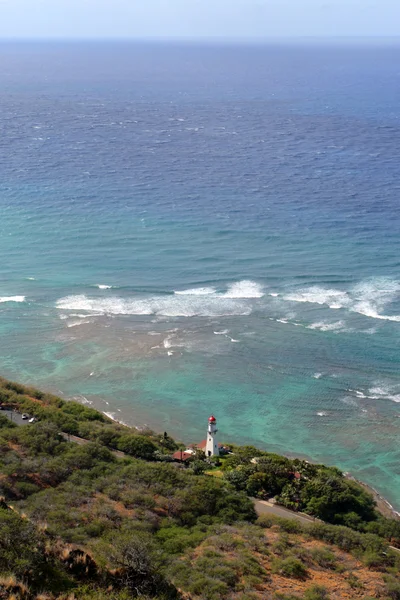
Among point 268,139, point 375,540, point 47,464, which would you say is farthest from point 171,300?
point 268,139

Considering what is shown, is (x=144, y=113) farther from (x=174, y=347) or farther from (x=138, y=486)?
(x=138, y=486)

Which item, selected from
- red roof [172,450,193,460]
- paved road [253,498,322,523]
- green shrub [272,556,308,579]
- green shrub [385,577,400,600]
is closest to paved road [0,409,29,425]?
red roof [172,450,193,460]

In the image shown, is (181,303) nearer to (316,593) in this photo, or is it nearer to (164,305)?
(164,305)

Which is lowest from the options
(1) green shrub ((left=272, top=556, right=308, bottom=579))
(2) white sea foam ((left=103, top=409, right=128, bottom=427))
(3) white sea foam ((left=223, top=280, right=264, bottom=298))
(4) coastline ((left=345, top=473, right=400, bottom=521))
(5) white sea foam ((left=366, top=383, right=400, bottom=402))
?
(4) coastline ((left=345, top=473, right=400, bottom=521))

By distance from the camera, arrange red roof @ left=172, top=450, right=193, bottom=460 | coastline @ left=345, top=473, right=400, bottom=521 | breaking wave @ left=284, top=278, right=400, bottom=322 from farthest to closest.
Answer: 1. breaking wave @ left=284, top=278, right=400, bottom=322
2. red roof @ left=172, top=450, right=193, bottom=460
3. coastline @ left=345, top=473, right=400, bottom=521

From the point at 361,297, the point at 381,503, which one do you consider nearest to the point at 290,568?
the point at 381,503

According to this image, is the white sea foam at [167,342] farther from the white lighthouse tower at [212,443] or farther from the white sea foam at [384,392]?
the white sea foam at [384,392]

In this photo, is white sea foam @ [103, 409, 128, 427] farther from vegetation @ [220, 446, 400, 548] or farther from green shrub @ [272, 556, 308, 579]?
green shrub @ [272, 556, 308, 579]
